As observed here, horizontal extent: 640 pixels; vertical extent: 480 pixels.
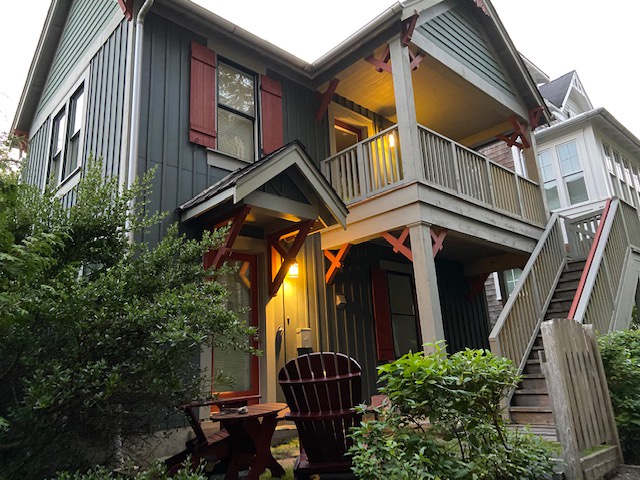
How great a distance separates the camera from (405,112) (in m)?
6.80

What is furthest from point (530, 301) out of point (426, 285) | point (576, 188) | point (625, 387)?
point (576, 188)

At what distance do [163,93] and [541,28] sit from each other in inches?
1271

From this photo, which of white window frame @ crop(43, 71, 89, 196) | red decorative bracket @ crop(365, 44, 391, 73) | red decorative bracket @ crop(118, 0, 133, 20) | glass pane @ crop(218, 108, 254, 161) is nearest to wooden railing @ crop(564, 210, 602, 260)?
red decorative bracket @ crop(365, 44, 391, 73)

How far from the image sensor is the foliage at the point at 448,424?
3.10m

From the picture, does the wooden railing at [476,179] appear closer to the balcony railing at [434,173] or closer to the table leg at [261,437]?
the balcony railing at [434,173]

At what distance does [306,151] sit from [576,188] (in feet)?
31.1

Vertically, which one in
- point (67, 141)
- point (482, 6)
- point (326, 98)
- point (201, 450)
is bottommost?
point (201, 450)

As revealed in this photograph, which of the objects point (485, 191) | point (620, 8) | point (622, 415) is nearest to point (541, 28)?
point (620, 8)

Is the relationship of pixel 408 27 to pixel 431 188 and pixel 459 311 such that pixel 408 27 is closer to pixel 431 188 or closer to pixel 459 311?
pixel 431 188

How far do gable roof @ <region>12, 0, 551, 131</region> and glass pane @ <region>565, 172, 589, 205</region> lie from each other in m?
2.87

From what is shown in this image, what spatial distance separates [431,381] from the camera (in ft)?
10.5

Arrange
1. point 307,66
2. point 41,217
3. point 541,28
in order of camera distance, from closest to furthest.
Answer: point 41,217 < point 307,66 < point 541,28

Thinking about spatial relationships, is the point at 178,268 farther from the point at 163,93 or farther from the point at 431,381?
the point at 163,93

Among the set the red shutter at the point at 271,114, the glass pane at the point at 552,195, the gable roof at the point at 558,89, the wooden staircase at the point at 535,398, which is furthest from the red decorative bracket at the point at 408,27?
the gable roof at the point at 558,89
